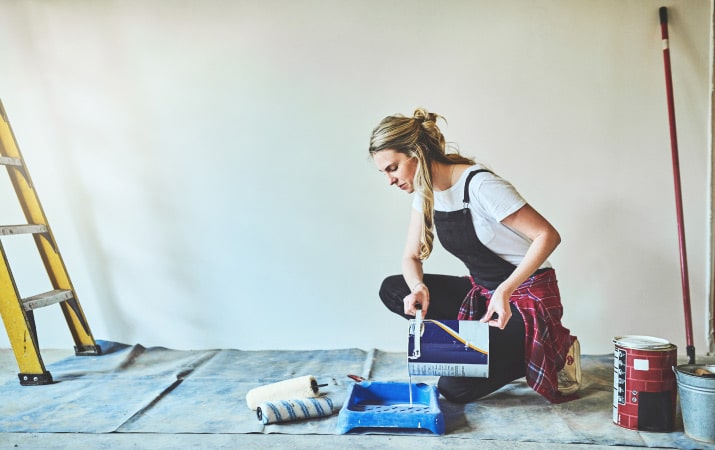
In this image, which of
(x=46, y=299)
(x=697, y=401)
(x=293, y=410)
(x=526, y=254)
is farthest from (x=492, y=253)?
(x=46, y=299)

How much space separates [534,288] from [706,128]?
127cm

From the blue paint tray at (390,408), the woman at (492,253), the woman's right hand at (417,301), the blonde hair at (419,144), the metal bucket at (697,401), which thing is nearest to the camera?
the metal bucket at (697,401)

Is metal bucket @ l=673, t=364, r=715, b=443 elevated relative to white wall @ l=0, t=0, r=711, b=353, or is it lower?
→ lower

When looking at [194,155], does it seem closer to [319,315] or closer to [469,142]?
[319,315]

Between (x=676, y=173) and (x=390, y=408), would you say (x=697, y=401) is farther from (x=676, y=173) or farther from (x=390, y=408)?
(x=676, y=173)

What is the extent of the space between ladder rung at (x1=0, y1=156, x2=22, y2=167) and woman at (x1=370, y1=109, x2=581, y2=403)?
5.59 ft

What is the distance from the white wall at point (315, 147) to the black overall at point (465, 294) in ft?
1.55

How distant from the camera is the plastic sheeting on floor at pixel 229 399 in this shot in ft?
6.01

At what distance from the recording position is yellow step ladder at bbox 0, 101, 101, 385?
7.91 ft

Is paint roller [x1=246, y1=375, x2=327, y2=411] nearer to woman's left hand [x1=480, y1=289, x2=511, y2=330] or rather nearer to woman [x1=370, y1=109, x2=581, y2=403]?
woman [x1=370, y1=109, x2=581, y2=403]

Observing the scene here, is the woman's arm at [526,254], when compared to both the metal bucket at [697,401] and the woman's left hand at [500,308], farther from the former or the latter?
the metal bucket at [697,401]

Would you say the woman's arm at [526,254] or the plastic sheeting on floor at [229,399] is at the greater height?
the woman's arm at [526,254]

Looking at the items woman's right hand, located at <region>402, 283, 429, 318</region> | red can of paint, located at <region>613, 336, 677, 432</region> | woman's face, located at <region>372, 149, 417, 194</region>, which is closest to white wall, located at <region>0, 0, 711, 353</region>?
woman's right hand, located at <region>402, 283, 429, 318</region>

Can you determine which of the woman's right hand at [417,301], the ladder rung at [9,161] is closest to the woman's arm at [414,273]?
the woman's right hand at [417,301]
